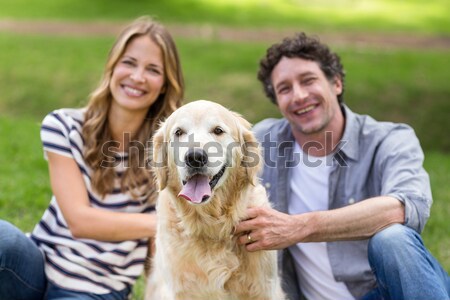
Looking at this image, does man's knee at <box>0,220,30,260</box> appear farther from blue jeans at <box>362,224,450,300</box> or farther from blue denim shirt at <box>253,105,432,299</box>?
blue jeans at <box>362,224,450,300</box>

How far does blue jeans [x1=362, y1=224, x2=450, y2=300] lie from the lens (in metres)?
2.92

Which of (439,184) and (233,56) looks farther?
(233,56)

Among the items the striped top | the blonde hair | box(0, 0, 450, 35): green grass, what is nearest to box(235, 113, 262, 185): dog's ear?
the blonde hair

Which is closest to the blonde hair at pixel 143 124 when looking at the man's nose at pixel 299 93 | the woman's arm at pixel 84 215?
the woman's arm at pixel 84 215

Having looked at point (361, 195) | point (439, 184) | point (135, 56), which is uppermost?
point (135, 56)

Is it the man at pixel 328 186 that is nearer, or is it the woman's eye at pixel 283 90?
the man at pixel 328 186

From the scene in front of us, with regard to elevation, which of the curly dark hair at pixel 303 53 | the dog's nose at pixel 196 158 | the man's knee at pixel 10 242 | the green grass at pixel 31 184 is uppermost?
the curly dark hair at pixel 303 53

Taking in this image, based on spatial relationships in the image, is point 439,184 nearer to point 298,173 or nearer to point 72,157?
point 298,173

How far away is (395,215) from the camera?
3.25m

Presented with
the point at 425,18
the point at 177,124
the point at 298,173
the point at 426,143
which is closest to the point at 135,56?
the point at 177,124

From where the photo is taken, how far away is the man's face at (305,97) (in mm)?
3787

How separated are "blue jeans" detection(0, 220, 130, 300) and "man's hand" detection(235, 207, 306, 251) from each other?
1059mm

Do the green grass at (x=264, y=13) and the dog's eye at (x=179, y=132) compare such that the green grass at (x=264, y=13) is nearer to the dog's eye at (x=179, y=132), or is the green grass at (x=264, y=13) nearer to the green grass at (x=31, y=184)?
the green grass at (x=31, y=184)

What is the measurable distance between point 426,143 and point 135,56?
8.14 metres
